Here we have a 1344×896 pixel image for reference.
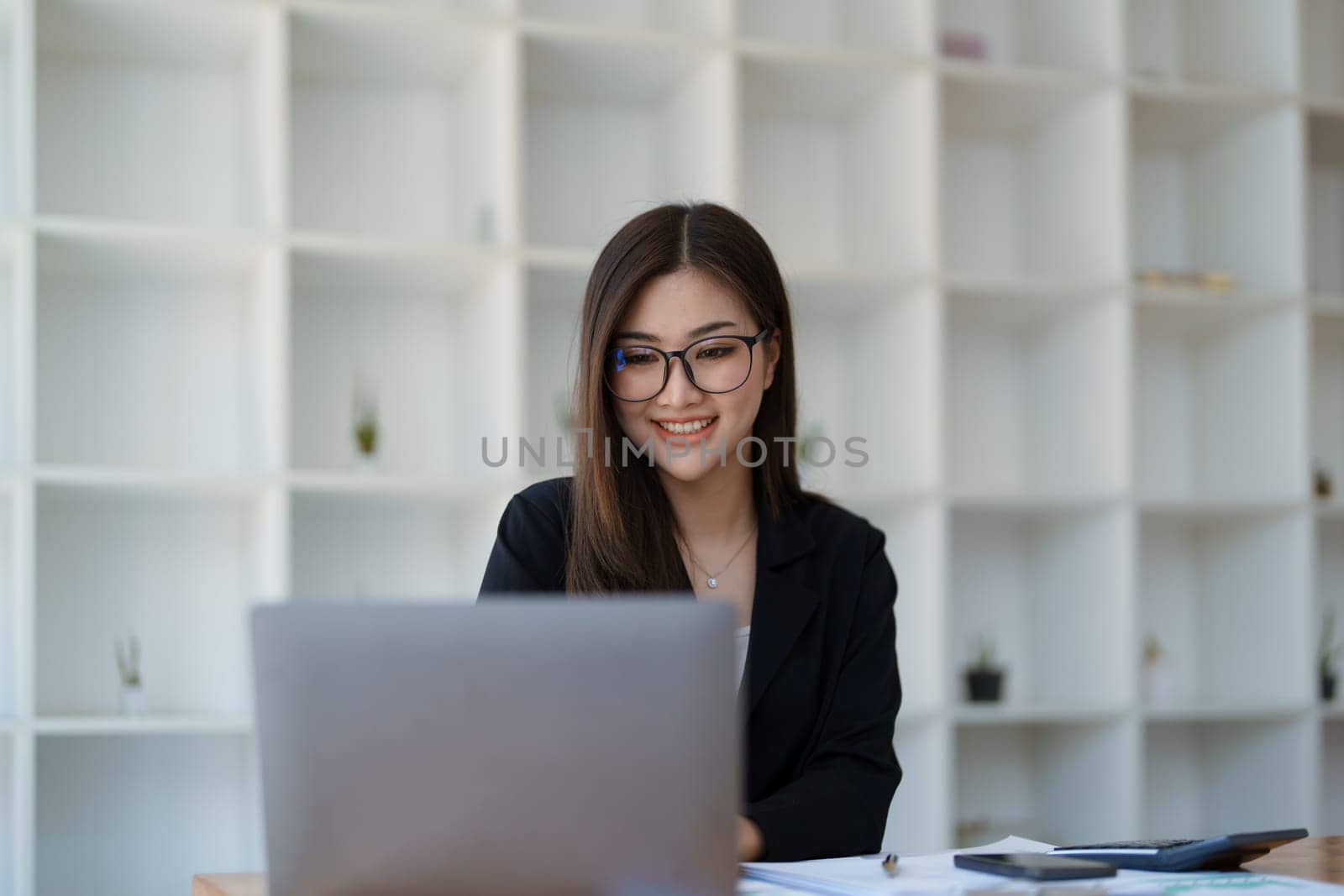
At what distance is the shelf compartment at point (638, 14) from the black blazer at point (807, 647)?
1.68m

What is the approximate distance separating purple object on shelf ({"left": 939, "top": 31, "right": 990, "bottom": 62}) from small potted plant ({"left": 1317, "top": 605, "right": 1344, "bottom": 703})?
1865 mm

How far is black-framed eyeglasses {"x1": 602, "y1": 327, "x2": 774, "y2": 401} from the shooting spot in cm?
194

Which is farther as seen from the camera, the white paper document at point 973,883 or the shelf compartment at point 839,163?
the shelf compartment at point 839,163

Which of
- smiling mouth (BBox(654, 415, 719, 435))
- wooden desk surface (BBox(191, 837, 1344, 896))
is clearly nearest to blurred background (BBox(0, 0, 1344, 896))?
smiling mouth (BBox(654, 415, 719, 435))

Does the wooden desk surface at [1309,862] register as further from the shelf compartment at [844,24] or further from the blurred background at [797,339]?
the shelf compartment at [844,24]

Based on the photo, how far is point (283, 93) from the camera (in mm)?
3078

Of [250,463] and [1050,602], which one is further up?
[250,463]

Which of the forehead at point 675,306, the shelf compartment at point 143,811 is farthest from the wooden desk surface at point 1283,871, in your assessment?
the shelf compartment at point 143,811

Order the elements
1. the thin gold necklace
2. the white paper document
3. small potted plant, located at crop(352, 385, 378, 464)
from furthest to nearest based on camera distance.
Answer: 1. small potted plant, located at crop(352, 385, 378, 464)
2. the thin gold necklace
3. the white paper document

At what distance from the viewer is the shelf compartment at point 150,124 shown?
3.24m

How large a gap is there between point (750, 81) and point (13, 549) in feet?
6.67

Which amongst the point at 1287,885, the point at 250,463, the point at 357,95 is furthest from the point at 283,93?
the point at 1287,885

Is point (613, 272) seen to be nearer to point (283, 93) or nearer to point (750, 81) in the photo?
point (283, 93)

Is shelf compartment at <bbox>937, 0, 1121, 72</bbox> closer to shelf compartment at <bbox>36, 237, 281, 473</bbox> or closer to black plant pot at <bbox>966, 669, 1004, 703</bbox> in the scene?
black plant pot at <bbox>966, 669, 1004, 703</bbox>
